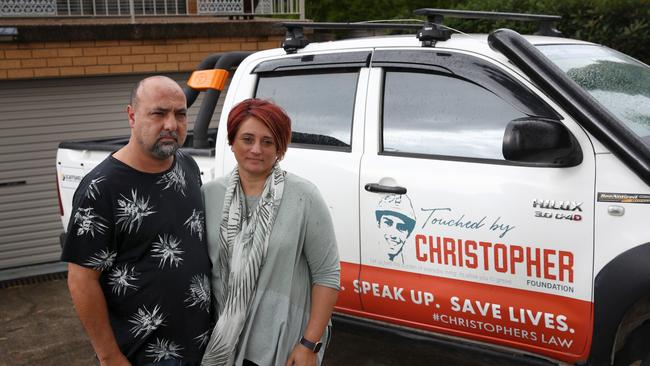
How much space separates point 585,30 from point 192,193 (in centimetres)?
601

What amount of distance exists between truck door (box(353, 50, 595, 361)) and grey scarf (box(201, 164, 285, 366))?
1347mm

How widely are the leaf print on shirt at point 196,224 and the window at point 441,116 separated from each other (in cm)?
158

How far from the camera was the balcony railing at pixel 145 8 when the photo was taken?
798cm

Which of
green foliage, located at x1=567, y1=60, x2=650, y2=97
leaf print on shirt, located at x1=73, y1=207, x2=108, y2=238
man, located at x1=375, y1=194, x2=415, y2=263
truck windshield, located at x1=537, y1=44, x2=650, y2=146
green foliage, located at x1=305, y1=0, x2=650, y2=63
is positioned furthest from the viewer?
green foliage, located at x1=305, y1=0, x2=650, y2=63

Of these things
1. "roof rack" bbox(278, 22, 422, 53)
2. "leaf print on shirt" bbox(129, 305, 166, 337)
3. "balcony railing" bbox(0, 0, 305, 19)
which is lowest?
"leaf print on shirt" bbox(129, 305, 166, 337)

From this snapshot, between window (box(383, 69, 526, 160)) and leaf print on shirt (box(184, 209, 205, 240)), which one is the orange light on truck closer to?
window (box(383, 69, 526, 160))

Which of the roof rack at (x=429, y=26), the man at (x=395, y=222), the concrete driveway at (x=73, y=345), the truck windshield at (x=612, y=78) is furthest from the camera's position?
the concrete driveway at (x=73, y=345)

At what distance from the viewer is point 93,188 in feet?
7.32

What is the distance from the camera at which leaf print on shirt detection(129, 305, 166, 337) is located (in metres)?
2.34

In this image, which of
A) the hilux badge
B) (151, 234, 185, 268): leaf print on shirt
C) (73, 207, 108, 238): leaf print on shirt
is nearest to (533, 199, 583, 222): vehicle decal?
A: the hilux badge

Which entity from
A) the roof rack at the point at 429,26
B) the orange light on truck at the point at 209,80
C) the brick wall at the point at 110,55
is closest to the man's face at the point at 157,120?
the roof rack at the point at 429,26

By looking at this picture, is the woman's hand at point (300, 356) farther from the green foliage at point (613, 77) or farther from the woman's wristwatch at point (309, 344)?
the green foliage at point (613, 77)

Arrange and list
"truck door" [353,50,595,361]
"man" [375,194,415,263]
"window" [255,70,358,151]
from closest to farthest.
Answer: "truck door" [353,50,595,361]
"man" [375,194,415,263]
"window" [255,70,358,151]

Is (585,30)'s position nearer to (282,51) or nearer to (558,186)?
(282,51)
